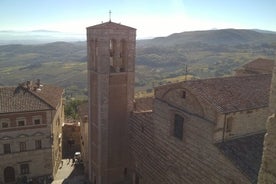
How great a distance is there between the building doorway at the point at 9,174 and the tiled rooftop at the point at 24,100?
5984 millimetres

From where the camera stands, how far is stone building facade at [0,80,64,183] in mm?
26922

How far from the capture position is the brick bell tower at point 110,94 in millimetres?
23344

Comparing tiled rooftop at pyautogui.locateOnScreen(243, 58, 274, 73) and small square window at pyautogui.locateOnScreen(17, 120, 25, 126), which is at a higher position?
tiled rooftop at pyautogui.locateOnScreen(243, 58, 274, 73)

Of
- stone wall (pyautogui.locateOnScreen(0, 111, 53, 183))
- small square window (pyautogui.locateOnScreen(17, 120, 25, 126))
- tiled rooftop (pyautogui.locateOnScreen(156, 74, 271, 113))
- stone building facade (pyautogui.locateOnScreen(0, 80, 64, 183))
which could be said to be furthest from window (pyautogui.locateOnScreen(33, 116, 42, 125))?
tiled rooftop (pyautogui.locateOnScreen(156, 74, 271, 113))

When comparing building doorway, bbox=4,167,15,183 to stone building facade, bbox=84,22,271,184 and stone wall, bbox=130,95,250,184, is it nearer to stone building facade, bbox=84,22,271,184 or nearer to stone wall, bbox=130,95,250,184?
stone building facade, bbox=84,22,271,184

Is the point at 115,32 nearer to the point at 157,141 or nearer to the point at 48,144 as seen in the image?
the point at 157,141

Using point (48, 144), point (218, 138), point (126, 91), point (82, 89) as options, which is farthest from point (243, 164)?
point (82, 89)

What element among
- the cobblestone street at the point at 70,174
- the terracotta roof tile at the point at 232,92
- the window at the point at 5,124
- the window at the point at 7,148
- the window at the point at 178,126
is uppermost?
A: the terracotta roof tile at the point at 232,92

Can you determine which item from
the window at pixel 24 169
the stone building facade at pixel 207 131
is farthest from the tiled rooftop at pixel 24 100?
the stone building facade at pixel 207 131

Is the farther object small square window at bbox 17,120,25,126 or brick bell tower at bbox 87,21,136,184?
small square window at bbox 17,120,25,126

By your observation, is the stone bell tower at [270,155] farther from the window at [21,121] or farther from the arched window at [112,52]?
the window at [21,121]

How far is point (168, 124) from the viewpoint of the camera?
2014 centimetres

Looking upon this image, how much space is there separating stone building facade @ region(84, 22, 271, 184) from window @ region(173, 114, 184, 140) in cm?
7

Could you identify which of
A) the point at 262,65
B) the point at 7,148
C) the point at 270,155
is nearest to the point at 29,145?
the point at 7,148
